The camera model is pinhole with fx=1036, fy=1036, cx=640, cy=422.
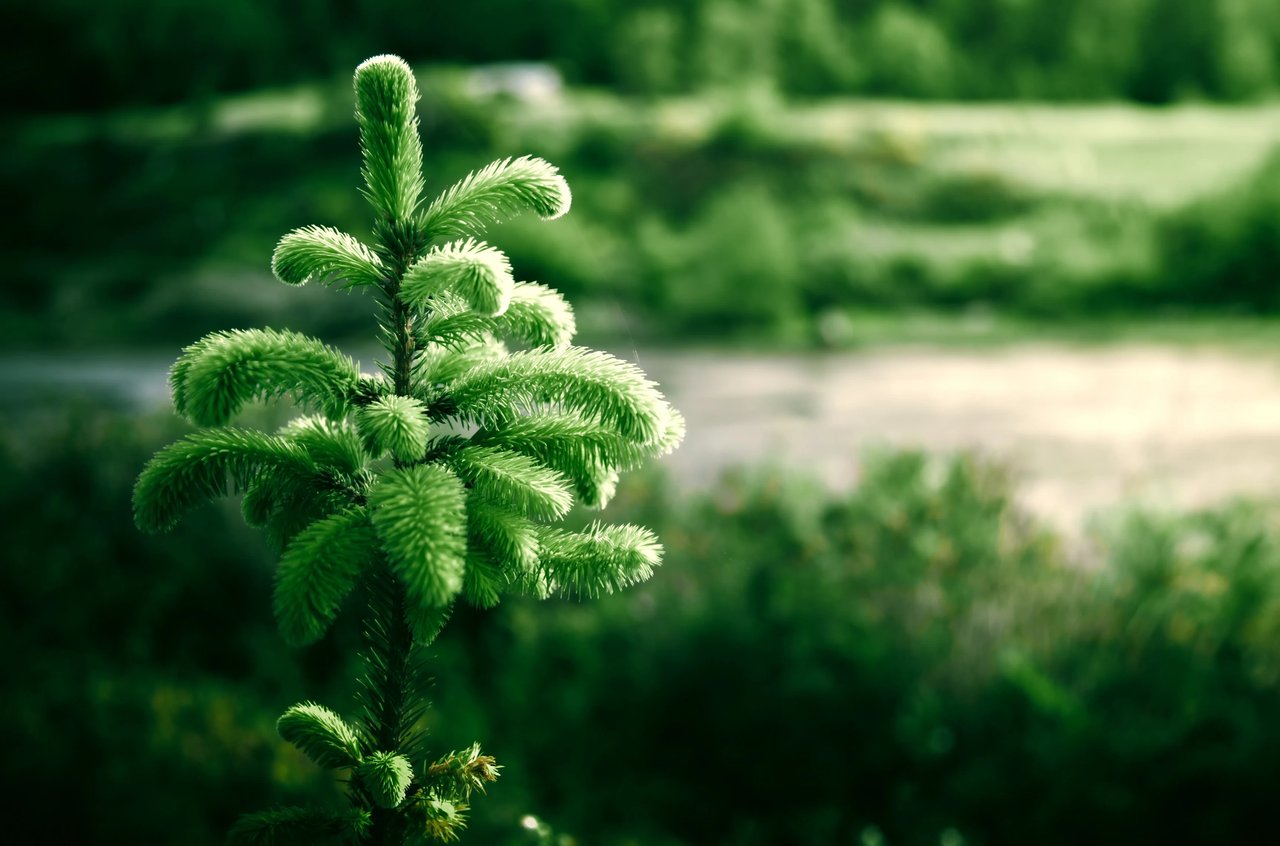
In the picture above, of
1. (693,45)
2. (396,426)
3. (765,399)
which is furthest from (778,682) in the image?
(693,45)

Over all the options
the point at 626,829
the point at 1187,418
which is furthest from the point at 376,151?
the point at 1187,418

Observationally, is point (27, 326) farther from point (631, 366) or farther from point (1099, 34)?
point (631, 366)

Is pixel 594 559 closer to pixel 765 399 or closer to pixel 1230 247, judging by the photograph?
pixel 765 399

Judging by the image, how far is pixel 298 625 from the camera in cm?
41

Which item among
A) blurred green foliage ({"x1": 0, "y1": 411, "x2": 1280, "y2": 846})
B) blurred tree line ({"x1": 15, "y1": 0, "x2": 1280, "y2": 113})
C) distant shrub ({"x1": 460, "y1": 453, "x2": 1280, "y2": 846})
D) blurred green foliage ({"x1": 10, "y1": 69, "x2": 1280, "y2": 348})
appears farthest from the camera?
blurred green foliage ({"x1": 10, "y1": 69, "x2": 1280, "y2": 348})

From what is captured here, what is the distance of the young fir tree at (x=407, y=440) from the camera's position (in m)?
0.45

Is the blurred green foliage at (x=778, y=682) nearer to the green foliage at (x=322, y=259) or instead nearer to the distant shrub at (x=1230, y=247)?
the green foliage at (x=322, y=259)

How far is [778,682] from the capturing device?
2217mm

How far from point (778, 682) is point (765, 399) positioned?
11.4 feet

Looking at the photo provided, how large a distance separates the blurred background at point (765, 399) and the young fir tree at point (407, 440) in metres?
0.20

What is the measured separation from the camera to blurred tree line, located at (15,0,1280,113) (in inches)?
146

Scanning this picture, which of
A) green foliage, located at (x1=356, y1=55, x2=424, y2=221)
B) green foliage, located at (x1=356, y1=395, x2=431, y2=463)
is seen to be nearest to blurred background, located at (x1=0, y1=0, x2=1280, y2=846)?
green foliage, located at (x1=356, y1=55, x2=424, y2=221)

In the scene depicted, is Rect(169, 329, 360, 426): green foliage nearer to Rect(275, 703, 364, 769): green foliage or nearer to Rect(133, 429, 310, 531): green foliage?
Rect(133, 429, 310, 531): green foliage

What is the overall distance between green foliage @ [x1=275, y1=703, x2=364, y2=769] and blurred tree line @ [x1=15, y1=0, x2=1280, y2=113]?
10.7ft
